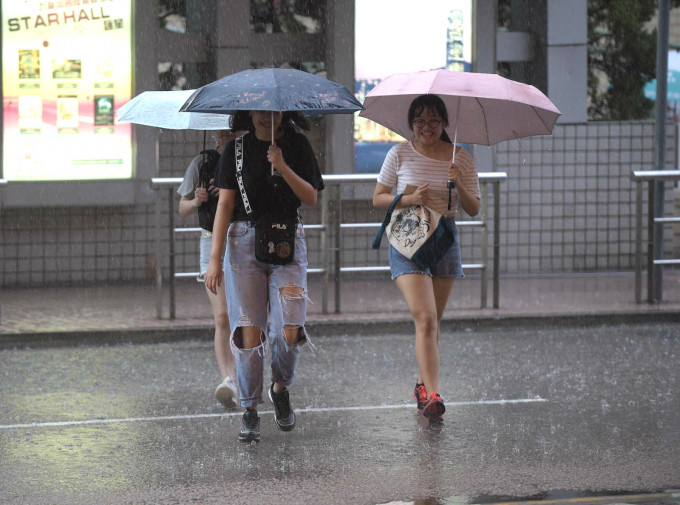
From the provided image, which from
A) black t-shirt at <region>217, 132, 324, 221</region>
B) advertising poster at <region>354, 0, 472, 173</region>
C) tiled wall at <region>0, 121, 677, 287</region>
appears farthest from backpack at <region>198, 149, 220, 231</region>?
advertising poster at <region>354, 0, 472, 173</region>

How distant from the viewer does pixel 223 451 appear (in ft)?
20.7

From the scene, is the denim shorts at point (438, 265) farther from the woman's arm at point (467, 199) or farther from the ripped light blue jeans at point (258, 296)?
the ripped light blue jeans at point (258, 296)

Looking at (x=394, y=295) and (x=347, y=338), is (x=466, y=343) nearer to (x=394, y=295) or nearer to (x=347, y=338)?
(x=347, y=338)

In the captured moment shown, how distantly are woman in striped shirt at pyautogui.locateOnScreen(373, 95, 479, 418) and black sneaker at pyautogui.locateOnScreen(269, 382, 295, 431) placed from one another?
804 millimetres

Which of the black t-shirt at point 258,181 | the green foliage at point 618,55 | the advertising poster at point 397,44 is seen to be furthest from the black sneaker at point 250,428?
the green foliage at point 618,55

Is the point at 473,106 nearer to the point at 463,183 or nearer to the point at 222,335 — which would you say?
the point at 463,183

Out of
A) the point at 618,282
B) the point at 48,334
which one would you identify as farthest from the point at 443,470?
the point at 618,282

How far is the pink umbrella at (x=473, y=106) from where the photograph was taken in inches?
275

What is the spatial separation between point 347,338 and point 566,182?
508 centimetres

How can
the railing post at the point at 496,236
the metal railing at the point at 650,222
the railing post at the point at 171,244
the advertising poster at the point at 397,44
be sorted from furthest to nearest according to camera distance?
the advertising poster at the point at 397,44
the metal railing at the point at 650,222
the railing post at the point at 496,236
the railing post at the point at 171,244

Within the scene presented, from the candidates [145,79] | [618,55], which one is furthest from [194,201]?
[618,55]

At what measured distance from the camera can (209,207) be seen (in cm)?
718

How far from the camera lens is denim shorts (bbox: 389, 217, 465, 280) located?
717 cm

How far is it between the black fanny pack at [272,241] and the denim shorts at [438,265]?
1.09 meters
